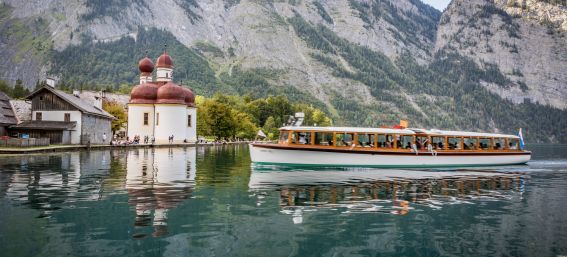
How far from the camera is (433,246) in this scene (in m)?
14.2

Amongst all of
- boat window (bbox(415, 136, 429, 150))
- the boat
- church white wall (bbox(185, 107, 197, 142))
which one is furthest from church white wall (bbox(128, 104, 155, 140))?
boat window (bbox(415, 136, 429, 150))

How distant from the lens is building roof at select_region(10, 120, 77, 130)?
67562 millimetres

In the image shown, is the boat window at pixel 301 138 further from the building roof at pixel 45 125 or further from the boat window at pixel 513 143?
the building roof at pixel 45 125

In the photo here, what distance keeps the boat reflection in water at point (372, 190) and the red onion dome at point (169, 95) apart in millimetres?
58849

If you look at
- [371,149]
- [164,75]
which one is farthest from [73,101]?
[371,149]

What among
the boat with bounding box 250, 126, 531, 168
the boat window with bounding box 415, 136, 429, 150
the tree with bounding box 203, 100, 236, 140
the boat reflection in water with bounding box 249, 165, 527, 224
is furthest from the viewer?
the tree with bounding box 203, 100, 236, 140

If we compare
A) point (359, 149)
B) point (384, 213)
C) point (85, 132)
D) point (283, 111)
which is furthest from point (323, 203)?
point (283, 111)

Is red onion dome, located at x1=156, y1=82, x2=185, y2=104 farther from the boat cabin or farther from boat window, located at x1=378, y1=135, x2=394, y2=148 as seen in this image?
boat window, located at x1=378, y1=135, x2=394, y2=148

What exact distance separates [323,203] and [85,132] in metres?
60.9

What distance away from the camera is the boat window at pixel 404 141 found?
45044 millimetres

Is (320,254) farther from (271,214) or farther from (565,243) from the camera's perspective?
(565,243)

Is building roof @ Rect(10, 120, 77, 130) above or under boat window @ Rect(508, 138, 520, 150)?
above

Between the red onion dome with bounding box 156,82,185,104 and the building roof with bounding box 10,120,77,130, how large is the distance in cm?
2429

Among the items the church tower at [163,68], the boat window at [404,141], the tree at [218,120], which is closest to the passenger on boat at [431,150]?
the boat window at [404,141]
